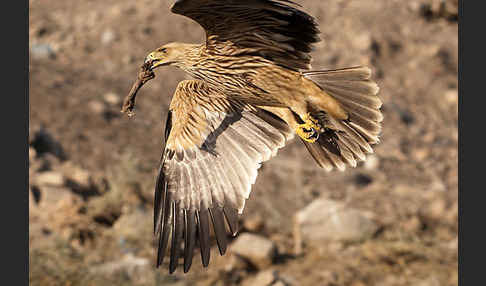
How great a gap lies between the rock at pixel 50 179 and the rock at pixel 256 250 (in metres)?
2.21

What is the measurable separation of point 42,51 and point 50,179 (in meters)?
3.37

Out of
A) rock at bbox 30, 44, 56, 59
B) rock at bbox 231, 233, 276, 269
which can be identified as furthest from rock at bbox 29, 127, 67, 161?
rock at bbox 231, 233, 276, 269

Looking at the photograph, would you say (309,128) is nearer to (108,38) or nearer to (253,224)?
(253,224)

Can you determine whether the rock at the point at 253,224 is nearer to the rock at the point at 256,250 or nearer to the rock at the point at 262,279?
the rock at the point at 256,250

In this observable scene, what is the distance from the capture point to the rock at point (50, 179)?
7.37 metres

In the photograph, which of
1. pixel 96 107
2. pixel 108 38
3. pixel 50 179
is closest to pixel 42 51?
pixel 108 38

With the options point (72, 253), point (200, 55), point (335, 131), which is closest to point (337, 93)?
point (335, 131)

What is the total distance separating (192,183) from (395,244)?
2895 millimetres

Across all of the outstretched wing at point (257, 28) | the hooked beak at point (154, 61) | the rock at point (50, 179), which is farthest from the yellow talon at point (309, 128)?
the rock at point (50, 179)

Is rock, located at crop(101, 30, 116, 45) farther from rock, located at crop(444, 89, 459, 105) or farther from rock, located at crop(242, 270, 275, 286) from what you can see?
rock, located at crop(444, 89, 459, 105)

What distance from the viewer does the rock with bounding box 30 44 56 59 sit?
993 centimetres

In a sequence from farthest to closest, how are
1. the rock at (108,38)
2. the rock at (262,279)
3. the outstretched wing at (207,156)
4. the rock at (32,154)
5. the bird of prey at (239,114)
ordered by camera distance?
1. the rock at (108,38)
2. the rock at (32,154)
3. the rock at (262,279)
4. the outstretched wing at (207,156)
5. the bird of prey at (239,114)

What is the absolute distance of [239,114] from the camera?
502 centimetres

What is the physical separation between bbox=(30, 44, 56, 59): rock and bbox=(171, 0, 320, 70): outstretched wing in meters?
6.26
